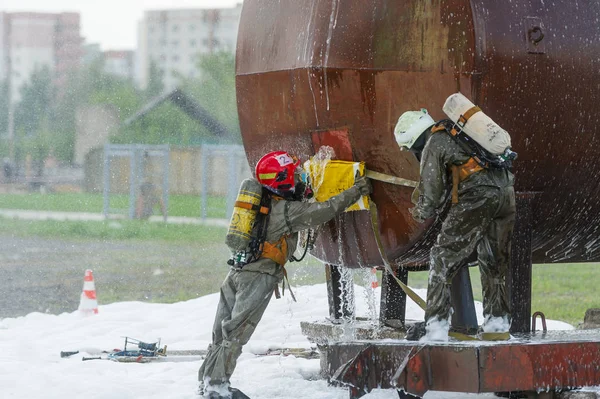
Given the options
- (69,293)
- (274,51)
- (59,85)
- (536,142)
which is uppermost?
(59,85)

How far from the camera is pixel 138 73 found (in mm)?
29031

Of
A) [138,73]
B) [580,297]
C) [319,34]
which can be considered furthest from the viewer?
[138,73]

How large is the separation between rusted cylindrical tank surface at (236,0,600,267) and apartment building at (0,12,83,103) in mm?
22458

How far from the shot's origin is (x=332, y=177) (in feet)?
19.4

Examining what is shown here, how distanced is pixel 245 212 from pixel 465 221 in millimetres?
1285

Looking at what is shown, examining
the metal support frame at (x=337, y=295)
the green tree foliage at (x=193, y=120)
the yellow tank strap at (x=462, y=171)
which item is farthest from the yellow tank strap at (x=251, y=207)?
the green tree foliage at (x=193, y=120)

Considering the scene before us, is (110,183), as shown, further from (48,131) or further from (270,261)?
(270,261)

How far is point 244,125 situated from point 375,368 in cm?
182

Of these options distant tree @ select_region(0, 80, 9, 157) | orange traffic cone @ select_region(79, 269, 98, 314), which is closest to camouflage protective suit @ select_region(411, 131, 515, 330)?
orange traffic cone @ select_region(79, 269, 98, 314)

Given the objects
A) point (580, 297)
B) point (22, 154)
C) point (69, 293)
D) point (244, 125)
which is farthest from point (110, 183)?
point (244, 125)

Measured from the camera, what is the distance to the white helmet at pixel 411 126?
538 cm

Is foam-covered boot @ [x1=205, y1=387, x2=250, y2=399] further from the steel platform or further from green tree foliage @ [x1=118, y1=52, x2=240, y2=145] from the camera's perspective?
green tree foliage @ [x1=118, y1=52, x2=240, y2=145]

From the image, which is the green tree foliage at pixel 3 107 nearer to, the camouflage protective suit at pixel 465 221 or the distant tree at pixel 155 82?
the distant tree at pixel 155 82

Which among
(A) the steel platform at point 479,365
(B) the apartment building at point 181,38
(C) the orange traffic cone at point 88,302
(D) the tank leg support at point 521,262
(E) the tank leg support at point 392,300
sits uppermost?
(B) the apartment building at point 181,38
